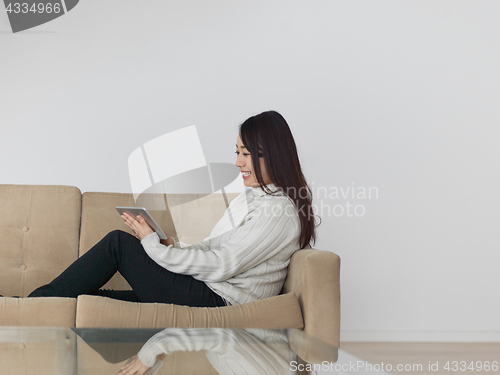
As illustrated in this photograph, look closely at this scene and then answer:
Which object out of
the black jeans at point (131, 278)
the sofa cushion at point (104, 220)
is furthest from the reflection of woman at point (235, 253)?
the sofa cushion at point (104, 220)

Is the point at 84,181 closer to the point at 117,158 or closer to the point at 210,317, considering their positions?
the point at 117,158

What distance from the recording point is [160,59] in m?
2.63

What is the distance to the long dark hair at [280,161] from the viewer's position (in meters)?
1.62

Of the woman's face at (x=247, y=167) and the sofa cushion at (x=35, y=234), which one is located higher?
the woman's face at (x=247, y=167)

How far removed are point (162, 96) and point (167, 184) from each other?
0.55 m

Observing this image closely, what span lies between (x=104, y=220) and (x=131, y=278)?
64cm

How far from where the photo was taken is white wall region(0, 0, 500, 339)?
2.55m

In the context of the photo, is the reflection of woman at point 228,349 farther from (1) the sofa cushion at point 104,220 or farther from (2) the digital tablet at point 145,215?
(1) the sofa cushion at point 104,220

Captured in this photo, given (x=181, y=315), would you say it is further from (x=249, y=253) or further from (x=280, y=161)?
(x=280, y=161)

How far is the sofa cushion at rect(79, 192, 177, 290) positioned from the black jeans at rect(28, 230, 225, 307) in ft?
1.62

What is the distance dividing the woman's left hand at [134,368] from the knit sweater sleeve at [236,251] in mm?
833

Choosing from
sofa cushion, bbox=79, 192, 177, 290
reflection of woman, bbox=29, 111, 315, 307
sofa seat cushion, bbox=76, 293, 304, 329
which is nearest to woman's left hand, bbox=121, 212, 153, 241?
reflection of woman, bbox=29, 111, 315, 307

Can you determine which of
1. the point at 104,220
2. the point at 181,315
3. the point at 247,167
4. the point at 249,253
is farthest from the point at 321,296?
the point at 104,220

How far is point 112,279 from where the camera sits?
6.52 ft
